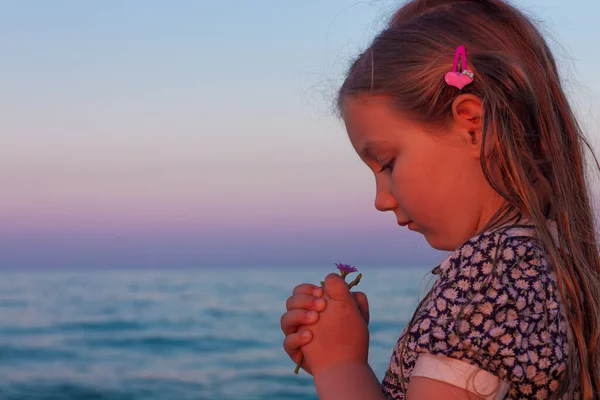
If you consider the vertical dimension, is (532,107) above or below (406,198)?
above

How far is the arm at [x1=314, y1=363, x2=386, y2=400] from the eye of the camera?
2070 millimetres

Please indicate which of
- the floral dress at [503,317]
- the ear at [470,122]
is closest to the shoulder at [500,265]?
the floral dress at [503,317]

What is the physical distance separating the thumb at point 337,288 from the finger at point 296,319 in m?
0.07

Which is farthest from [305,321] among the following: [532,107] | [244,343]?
[244,343]

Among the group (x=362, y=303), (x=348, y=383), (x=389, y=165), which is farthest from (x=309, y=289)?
(x=389, y=165)

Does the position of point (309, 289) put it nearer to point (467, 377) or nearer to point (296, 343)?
point (296, 343)

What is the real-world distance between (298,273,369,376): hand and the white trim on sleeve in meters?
0.35

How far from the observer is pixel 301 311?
2137 millimetres

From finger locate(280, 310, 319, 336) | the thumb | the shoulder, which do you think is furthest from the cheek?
finger locate(280, 310, 319, 336)

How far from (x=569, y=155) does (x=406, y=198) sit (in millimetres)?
460

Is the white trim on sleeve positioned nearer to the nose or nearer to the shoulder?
the shoulder

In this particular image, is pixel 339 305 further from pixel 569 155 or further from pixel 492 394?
pixel 569 155

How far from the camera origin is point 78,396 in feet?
29.2

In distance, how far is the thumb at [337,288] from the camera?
2131mm
